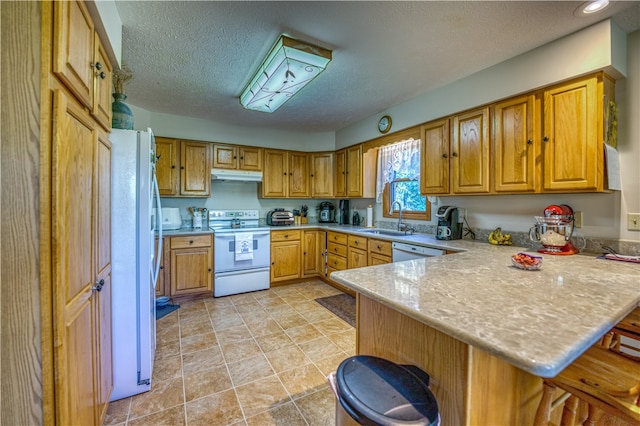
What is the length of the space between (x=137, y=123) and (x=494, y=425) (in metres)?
4.18

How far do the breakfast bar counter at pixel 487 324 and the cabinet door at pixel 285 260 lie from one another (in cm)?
271

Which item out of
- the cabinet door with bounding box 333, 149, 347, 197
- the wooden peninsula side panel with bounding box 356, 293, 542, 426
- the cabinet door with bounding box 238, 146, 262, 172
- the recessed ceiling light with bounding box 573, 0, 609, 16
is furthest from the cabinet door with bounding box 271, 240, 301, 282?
the recessed ceiling light with bounding box 573, 0, 609, 16

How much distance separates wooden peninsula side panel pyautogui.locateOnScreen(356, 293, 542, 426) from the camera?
85 cm

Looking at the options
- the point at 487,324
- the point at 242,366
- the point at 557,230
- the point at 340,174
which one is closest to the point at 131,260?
the point at 242,366

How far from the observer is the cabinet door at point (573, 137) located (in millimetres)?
1779

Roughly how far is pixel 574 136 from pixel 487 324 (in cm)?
186

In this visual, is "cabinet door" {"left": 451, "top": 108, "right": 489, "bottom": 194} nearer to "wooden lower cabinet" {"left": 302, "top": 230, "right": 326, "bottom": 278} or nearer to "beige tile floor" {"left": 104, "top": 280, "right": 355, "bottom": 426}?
"beige tile floor" {"left": 104, "top": 280, "right": 355, "bottom": 426}

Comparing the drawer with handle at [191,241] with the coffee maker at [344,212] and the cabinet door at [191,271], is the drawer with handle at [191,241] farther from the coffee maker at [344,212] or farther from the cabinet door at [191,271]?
the coffee maker at [344,212]

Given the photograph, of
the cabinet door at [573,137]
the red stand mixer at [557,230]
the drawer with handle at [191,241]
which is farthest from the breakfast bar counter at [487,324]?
the drawer with handle at [191,241]

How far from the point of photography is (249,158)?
4156mm

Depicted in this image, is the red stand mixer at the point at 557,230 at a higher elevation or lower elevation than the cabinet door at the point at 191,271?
higher

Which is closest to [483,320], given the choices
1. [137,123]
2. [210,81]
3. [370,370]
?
[370,370]

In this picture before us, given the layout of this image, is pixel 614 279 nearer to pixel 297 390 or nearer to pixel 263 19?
pixel 297 390

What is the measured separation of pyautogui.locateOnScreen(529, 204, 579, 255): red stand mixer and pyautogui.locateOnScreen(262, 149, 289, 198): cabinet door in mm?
3286
